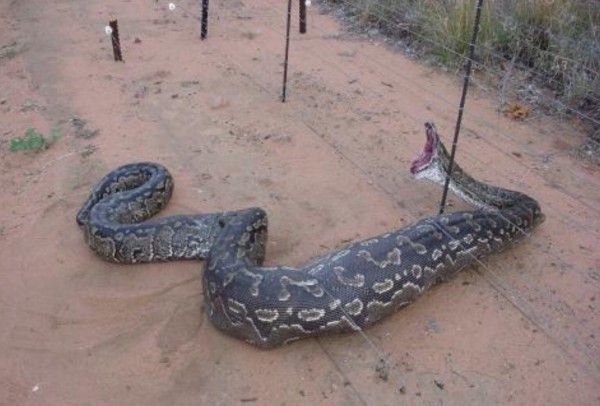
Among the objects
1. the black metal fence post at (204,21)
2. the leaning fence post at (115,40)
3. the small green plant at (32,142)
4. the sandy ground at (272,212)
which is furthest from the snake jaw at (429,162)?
the black metal fence post at (204,21)

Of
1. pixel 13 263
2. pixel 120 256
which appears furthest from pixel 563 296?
pixel 13 263

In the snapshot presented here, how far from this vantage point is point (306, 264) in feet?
18.4

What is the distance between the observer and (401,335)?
4914 millimetres

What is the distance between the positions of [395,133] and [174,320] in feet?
13.5

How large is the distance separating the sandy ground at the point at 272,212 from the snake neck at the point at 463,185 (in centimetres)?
37

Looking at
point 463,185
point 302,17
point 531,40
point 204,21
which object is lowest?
point 463,185

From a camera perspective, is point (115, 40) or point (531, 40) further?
point (115, 40)

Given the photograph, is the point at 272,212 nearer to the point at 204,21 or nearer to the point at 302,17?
the point at 204,21

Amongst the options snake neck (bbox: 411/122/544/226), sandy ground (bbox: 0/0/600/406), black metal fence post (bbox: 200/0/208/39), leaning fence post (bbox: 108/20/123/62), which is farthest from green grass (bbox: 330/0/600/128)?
leaning fence post (bbox: 108/20/123/62)

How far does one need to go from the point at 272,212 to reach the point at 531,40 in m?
5.33

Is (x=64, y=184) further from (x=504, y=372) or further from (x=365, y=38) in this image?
(x=365, y=38)

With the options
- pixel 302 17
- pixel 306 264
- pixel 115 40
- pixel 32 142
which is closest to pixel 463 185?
pixel 306 264

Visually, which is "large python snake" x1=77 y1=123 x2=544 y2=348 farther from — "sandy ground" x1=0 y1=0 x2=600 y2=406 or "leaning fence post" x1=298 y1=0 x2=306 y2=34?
"leaning fence post" x1=298 y1=0 x2=306 y2=34

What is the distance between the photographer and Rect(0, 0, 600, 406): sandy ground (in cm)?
458
